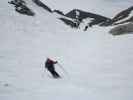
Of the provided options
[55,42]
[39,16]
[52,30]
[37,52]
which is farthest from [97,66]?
[39,16]

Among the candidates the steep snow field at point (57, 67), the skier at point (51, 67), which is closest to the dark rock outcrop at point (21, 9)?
the steep snow field at point (57, 67)

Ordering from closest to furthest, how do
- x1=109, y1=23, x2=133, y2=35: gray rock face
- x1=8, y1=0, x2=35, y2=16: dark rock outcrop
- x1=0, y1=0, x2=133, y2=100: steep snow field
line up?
x1=0, y1=0, x2=133, y2=100: steep snow field
x1=109, y1=23, x2=133, y2=35: gray rock face
x1=8, y1=0, x2=35, y2=16: dark rock outcrop

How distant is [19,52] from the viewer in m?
24.6

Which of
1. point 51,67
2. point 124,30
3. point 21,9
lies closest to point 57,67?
point 51,67

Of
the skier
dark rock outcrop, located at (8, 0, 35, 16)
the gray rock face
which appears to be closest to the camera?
the skier

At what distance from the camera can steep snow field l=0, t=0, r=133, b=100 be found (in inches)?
477

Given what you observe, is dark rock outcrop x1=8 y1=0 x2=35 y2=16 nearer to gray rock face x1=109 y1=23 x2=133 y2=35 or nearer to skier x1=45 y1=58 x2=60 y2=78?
gray rock face x1=109 y1=23 x2=133 y2=35

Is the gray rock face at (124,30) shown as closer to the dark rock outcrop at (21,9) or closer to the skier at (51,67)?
the dark rock outcrop at (21,9)

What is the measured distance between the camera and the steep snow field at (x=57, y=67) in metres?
12.1

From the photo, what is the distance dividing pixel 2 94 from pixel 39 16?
116 ft

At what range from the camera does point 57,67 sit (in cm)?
1950

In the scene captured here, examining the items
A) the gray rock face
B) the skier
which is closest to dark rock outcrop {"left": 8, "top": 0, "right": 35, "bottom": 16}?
the gray rock face

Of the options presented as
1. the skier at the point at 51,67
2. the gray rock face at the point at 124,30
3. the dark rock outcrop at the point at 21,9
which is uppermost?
the skier at the point at 51,67

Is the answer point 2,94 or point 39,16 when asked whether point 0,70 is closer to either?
point 2,94
